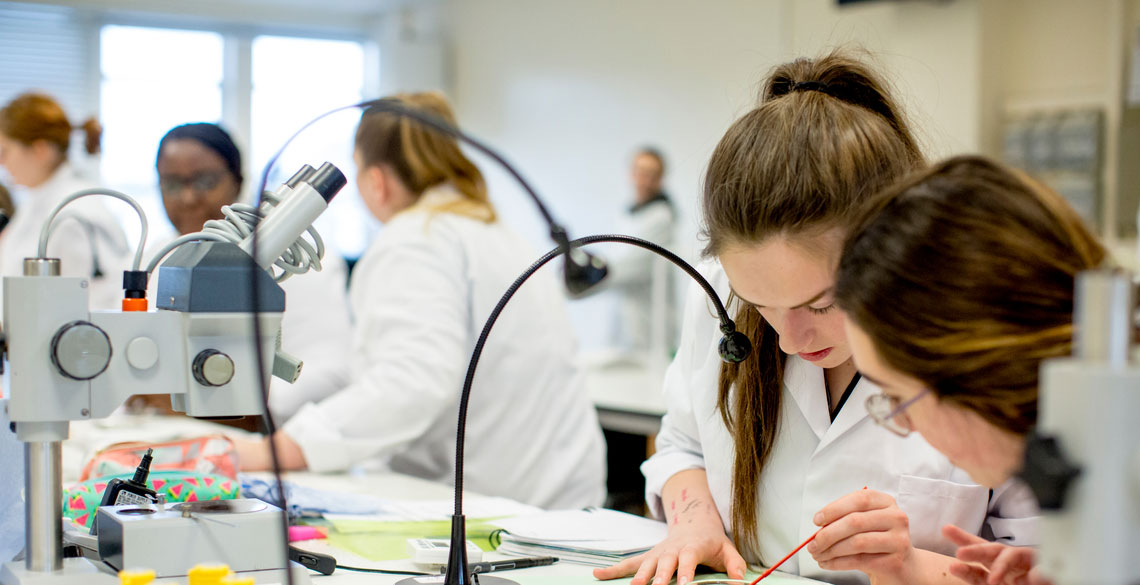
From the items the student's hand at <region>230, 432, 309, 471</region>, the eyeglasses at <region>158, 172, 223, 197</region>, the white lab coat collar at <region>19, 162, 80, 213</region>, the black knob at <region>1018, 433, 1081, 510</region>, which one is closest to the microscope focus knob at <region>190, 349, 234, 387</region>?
the black knob at <region>1018, 433, 1081, 510</region>

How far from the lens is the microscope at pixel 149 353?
0.95m

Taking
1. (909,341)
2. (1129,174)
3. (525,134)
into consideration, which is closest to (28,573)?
(909,341)

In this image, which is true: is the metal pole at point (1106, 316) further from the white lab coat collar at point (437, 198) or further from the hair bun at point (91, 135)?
the hair bun at point (91, 135)

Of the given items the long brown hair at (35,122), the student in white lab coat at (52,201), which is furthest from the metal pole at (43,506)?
the long brown hair at (35,122)

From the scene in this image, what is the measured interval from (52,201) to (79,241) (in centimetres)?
37

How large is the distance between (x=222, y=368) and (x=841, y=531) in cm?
67

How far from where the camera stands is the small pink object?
1366 millimetres

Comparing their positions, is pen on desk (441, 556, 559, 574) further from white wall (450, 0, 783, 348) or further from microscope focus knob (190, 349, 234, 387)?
white wall (450, 0, 783, 348)

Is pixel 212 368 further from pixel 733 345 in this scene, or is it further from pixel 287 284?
pixel 287 284

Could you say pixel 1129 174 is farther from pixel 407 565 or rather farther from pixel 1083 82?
pixel 407 565

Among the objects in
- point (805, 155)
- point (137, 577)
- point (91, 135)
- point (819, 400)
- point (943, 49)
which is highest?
point (943, 49)

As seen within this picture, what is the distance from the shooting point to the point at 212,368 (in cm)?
100

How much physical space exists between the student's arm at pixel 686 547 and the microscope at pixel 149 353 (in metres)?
0.43

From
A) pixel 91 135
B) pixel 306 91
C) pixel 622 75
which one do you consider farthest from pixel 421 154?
pixel 306 91
